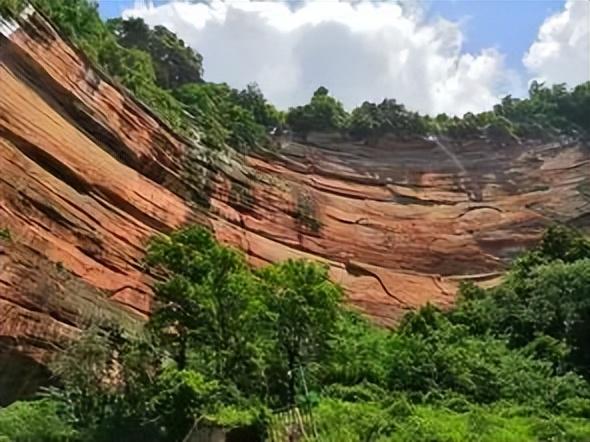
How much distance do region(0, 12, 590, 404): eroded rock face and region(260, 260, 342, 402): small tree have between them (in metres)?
3.45

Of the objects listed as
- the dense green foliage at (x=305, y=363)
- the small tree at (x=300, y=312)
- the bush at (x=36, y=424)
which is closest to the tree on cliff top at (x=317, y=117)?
the dense green foliage at (x=305, y=363)

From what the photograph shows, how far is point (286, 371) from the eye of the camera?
558 inches

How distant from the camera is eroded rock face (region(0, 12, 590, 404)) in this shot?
1537cm

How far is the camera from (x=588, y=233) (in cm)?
2702

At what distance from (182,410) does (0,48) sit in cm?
829

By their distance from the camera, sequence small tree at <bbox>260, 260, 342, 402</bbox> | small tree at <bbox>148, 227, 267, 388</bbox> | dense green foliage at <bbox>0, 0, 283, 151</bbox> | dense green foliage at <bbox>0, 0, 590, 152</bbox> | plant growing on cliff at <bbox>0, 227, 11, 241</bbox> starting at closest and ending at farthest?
small tree at <bbox>148, 227, 267, 388</bbox> < small tree at <bbox>260, 260, 342, 402</bbox> < plant growing on cliff at <bbox>0, 227, 11, 241</bbox> < dense green foliage at <bbox>0, 0, 283, 151</bbox> < dense green foliage at <bbox>0, 0, 590, 152</bbox>

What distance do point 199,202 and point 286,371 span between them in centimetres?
802

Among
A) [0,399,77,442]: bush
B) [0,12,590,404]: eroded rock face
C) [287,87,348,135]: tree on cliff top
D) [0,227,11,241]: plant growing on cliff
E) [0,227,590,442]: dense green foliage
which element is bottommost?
[0,399,77,442]: bush

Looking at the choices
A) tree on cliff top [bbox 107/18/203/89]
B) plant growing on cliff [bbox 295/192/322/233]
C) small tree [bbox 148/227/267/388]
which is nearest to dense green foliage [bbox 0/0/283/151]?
tree on cliff top [bbox 107/18/203/89]

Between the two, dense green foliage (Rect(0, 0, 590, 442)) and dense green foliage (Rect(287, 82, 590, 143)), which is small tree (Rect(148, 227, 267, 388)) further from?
dense green foliage (Rect(287, 82, 590, 143))

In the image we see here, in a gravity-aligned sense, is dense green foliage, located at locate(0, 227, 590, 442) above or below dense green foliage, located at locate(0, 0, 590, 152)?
below

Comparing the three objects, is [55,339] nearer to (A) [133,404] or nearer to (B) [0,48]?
(A) [133,404]

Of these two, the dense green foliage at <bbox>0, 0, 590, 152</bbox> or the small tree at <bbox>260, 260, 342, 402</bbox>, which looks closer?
the small tree at <bbox>260, 260, 342, 402</bbox>

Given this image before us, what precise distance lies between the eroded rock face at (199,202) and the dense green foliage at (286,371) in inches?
50.6
